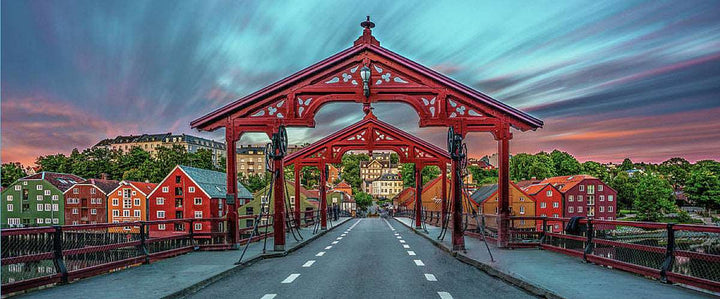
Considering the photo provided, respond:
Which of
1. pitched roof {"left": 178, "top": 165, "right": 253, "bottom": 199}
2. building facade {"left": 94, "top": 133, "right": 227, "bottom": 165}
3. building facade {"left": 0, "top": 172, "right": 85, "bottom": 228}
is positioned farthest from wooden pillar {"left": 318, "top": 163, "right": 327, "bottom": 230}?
building facade {"left": 94, "top": 133, "right": 227, "bottom": 165}

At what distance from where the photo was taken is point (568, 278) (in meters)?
8.32

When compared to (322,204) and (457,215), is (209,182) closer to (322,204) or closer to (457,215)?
(322,204)

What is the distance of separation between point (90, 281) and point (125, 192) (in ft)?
261

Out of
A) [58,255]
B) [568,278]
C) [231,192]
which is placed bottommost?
[568,278]

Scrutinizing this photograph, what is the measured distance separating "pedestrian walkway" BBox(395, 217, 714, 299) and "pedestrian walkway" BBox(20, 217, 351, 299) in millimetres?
5663

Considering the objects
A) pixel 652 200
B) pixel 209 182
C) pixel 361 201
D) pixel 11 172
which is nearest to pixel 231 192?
pixel 209 182

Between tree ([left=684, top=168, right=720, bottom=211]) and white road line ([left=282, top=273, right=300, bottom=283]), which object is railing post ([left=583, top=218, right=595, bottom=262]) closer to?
white road line ([left=282, top=273, right=300, bottom=283])

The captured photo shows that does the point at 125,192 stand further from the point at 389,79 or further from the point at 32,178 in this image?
the point at 389,79

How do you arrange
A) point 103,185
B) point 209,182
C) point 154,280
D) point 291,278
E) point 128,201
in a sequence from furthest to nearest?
point 103,185 < point 128,201 < point 209,182 < point 291,278 < point 154,280

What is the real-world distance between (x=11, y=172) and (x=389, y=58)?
115841 millimetres

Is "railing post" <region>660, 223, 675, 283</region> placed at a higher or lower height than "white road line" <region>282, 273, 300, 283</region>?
higher

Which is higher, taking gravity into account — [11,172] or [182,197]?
[11,172]

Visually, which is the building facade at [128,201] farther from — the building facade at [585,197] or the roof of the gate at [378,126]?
the building facade at [585,197]

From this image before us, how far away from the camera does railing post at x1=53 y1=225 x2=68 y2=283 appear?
8.00 m
